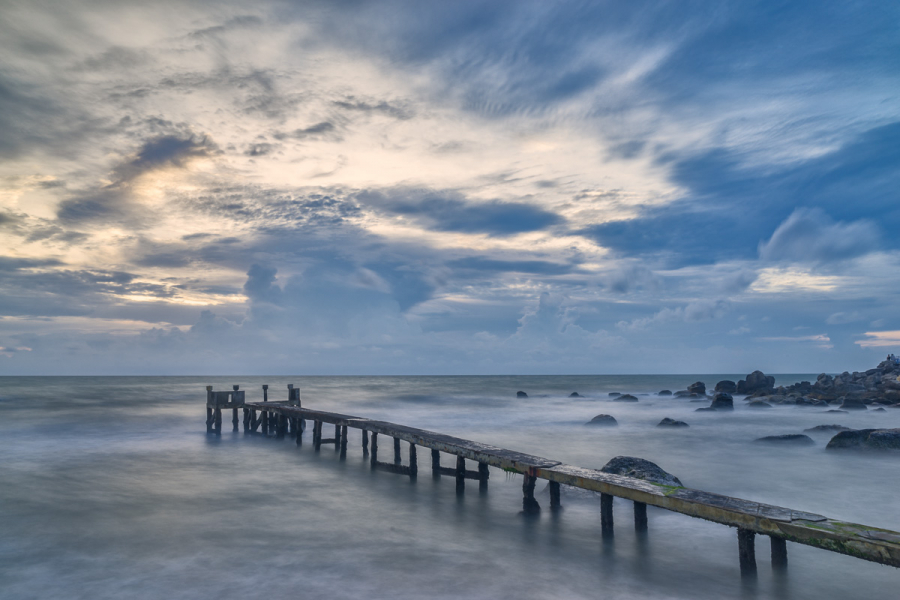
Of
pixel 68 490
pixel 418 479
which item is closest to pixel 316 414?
pixel 418 479

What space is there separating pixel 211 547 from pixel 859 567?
9.89 meters

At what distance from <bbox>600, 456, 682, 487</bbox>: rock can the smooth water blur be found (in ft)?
2.13

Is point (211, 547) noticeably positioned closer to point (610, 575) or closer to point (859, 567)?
point (610, 575)

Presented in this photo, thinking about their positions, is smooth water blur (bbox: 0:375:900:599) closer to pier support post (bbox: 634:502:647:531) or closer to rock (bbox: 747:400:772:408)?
pier support post (bbox: 634:502:647:531)

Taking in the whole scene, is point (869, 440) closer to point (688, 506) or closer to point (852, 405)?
point (688, 506)

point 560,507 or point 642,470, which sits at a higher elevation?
point 642,470

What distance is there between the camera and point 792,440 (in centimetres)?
1942

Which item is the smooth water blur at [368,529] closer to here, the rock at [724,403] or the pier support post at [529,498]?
the pier support post at [529,498]

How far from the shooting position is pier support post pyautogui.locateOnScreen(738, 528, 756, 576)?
23.1ft

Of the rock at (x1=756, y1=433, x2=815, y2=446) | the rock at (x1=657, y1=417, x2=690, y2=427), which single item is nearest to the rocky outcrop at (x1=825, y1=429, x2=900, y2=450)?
the rock at (x1=756, y1=433, x2=815, y2=446)

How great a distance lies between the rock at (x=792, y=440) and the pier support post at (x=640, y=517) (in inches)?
534

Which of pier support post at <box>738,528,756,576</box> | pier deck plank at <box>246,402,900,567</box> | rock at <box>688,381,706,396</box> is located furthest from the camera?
rock at <box>688,381,706,396</box>

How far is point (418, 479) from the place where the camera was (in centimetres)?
1360

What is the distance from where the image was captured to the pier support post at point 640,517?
29.4 ft
